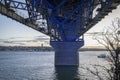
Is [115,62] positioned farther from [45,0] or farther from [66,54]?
[66,54]

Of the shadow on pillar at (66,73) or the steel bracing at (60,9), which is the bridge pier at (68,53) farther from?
the steel bracing at (60,9)

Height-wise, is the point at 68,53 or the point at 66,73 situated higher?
the point at 68,53

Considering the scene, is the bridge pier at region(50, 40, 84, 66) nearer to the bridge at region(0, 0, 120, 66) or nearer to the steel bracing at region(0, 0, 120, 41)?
the bridge at region(0, 0, 120, 66)

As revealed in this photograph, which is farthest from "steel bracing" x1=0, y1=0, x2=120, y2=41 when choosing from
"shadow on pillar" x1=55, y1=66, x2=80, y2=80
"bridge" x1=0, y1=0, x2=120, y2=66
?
"shadow on pillar" x1=55, y1=66, x2=80, y2=80

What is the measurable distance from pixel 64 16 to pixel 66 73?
13.6 metres

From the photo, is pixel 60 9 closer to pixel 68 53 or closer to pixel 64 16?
pixel 64 16

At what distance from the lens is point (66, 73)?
197 ft

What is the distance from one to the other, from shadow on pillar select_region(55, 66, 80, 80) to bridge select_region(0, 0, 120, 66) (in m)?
2.80

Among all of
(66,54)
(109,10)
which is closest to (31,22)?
(109,10)

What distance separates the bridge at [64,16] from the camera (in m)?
37.0

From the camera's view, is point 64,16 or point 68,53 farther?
point 68,53

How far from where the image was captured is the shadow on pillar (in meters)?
53.6

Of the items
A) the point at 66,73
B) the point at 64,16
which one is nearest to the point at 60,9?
the point at 64,16

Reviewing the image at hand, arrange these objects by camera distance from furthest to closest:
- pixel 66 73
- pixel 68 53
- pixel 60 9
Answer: pixel 68 53 < pixel 66 73 < pixel 60 9
